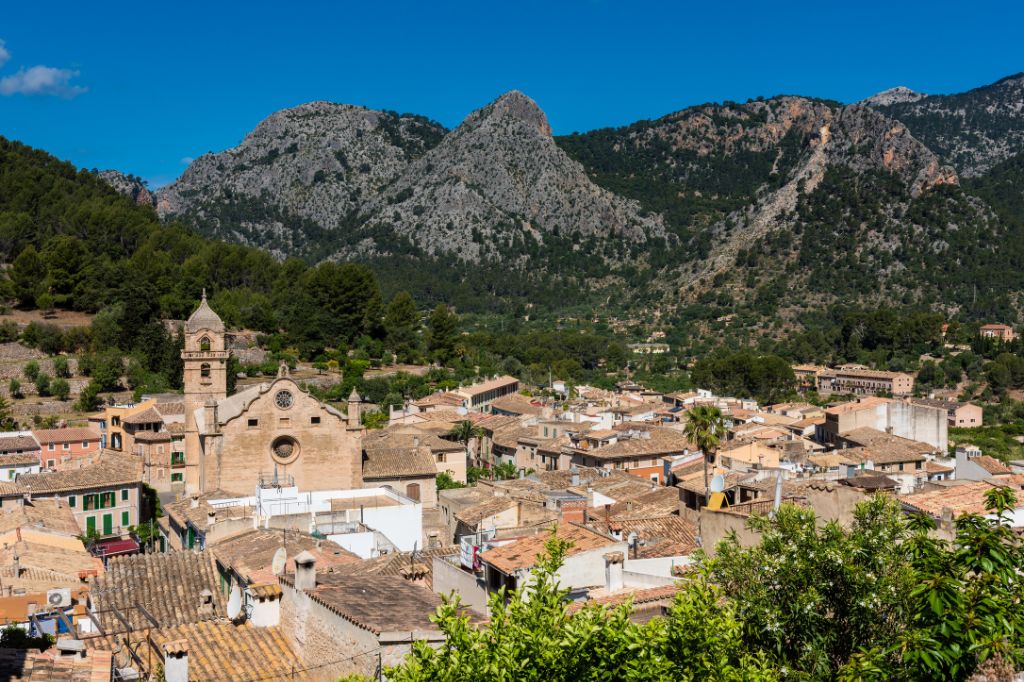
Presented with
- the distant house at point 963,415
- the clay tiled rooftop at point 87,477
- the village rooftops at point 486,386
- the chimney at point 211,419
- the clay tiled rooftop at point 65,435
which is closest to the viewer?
the chimney at point 211,419

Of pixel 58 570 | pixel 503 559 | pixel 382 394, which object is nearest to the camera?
pixel 503 559

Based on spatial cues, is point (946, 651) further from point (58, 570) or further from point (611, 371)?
point (611, 371)

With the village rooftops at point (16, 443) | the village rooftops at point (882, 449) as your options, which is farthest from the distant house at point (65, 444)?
the village rooftops at point (882, 449)

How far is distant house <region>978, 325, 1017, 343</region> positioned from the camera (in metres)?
118

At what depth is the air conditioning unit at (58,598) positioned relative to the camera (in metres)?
19.6

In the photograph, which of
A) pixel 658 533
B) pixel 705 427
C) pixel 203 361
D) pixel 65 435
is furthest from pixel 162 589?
pixel 65 435

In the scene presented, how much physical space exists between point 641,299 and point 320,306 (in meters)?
93.2

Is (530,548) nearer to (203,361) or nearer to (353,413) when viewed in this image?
(353,413)

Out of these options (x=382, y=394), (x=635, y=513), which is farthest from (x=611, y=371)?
(x=635, y=513)

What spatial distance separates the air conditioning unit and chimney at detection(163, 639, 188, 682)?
7.80 metres

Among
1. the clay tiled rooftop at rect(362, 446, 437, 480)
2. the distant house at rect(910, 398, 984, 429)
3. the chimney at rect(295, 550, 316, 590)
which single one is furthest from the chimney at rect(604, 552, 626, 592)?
the distant house at rect(910, 398, 984, 429)

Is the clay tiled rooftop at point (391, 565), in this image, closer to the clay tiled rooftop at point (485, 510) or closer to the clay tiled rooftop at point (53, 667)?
the clay tiled rooftop at point (53, 667)

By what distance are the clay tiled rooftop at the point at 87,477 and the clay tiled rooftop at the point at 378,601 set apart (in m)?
29.2

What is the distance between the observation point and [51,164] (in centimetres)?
11319
